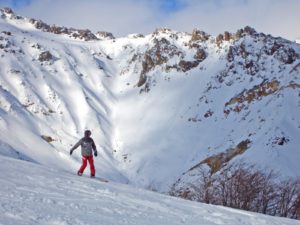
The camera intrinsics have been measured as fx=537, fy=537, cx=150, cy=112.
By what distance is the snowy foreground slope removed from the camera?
1291 cm

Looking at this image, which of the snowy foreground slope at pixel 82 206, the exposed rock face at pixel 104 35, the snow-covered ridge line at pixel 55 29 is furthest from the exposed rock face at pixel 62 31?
the snowy foreground slope at pixel 82 206

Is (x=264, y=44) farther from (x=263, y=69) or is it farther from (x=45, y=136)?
(x=45, y=136)

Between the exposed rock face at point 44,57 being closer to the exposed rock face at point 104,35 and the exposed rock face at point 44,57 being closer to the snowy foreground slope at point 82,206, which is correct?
the exposed rock face at point 104,35

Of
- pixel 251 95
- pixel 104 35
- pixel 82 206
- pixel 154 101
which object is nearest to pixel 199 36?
pixel 154 101

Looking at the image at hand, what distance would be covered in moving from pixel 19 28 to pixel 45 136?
6295 centimetres

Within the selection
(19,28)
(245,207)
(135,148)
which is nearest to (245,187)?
(245,207)

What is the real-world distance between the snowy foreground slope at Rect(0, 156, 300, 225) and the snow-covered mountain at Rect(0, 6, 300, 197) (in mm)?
56898

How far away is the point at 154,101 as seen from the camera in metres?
134

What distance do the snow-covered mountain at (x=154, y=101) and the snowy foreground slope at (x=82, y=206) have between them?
5690 cm

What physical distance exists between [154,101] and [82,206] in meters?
119

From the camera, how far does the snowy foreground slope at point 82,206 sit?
1291 cm

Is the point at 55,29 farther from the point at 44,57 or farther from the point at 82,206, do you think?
the point at 82,206

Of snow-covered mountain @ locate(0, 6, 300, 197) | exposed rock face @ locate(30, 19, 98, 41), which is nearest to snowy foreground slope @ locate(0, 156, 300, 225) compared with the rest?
snow-covered mountain @ locate(0, 6, 300, 197)

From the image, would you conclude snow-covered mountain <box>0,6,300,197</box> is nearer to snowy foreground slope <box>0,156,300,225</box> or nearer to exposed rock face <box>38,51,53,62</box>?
exposed rock face <box>38,51,53,62</box>
